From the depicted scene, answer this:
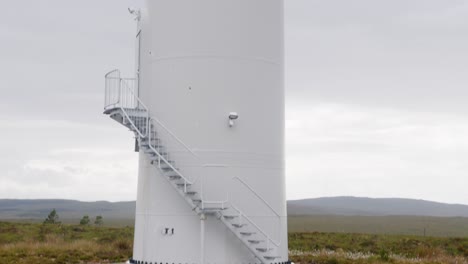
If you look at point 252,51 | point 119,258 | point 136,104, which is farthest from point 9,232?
point 252,51

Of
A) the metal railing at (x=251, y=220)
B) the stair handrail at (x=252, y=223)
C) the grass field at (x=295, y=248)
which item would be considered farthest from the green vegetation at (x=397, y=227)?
the stair handrail at (x=252, y=223)

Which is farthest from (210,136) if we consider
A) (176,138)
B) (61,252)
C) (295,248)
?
(295,248)

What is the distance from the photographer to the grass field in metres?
25.1

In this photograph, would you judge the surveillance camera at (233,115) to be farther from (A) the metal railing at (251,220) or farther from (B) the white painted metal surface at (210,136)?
(A) the metal railing at (251,220)

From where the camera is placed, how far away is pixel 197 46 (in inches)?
714

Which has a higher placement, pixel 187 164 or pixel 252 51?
pixel 252 51

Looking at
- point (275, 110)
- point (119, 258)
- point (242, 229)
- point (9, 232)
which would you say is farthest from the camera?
point (9, 232)

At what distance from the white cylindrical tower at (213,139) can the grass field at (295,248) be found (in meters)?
7.25

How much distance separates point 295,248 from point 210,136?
16.3 metres

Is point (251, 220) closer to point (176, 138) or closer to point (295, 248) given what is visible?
point (176, 138)

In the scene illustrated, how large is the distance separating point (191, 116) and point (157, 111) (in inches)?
47.3

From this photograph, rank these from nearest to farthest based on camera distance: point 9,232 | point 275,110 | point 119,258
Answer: point 275,110, point 119,258, point 9,232

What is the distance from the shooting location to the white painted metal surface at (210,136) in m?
17.7

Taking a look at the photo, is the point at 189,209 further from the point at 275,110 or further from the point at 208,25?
the point at 208,25
